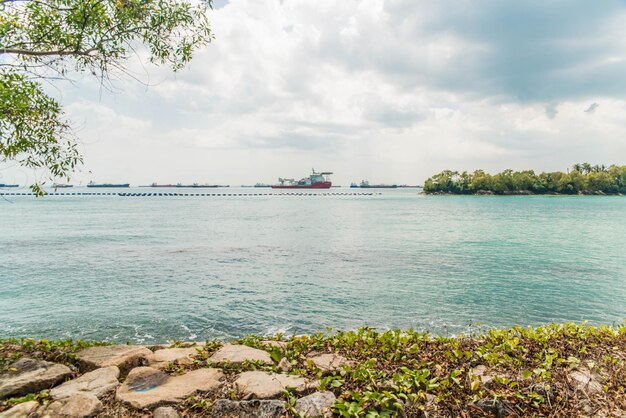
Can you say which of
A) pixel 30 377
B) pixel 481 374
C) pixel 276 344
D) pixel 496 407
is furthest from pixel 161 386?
pixel 481 374

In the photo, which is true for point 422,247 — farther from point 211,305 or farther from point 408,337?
point 408,337

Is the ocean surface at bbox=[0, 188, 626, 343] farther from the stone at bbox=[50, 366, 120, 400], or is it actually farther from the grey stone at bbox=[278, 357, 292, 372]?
the grey stone at bbox=[278, 357, 292, 372]

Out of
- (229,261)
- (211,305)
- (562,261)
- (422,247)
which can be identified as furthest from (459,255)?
(211,305)

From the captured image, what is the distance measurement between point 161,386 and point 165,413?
901 mm

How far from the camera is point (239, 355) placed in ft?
22.7

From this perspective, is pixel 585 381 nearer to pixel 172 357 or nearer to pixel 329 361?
pixel 329 361

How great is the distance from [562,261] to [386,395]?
2510cm

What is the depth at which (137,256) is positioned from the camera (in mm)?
26766

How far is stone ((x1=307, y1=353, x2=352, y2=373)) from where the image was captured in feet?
20.3

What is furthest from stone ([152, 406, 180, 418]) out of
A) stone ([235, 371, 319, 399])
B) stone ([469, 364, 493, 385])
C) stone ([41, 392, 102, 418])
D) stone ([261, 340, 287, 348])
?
stone ([469, 364, 493, 385])

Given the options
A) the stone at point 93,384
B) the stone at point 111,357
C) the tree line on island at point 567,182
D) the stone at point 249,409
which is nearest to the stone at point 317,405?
the stone at point 249,409

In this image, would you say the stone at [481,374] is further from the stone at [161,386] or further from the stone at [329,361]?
the stone at [161,386]

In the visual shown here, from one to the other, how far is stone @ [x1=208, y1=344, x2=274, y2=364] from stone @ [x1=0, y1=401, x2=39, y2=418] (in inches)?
102

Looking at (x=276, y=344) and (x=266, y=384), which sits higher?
(x=266, y=384)
